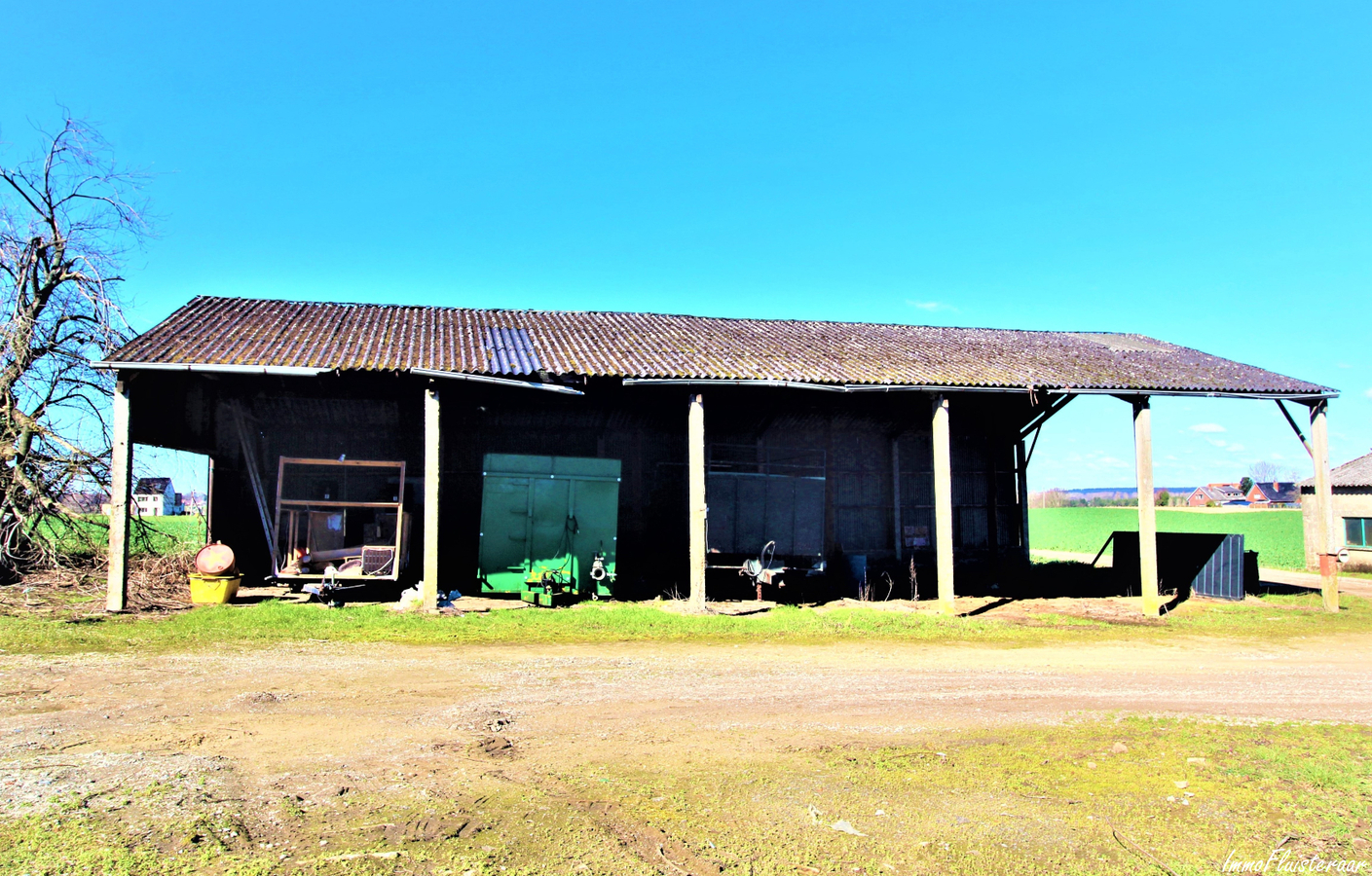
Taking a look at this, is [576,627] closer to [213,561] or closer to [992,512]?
[213,561]

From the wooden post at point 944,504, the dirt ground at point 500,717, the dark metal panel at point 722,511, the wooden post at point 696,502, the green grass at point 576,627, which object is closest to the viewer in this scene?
the dirt ground at point 500,717

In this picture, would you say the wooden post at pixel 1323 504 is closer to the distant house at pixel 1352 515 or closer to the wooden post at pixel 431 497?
the distant house at pixel 1352 515

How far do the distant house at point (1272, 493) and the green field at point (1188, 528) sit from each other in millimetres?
21504

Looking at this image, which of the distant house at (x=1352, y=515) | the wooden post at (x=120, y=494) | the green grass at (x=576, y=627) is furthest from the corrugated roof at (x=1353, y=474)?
the wooden post at (x=120, y=494)

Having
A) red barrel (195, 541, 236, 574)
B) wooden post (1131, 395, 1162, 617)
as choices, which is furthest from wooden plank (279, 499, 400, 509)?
wooden post (1131, 395, 1162, 617)

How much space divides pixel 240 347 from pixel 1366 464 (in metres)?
33.0

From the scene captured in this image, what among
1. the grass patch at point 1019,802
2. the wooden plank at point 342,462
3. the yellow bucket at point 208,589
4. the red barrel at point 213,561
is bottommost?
the grass patch at point 1019,802

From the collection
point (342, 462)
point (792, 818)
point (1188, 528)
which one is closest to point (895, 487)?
point (342, 462)

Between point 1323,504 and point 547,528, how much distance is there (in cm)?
1385

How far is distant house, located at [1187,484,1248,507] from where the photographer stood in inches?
3268

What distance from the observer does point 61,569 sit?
44.6 ft

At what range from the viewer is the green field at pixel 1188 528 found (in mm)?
32312

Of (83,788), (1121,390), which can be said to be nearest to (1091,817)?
(83,788)

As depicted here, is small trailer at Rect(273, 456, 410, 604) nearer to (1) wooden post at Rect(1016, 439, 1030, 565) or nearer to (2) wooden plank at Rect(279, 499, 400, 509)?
(2) wooden plank at Rect(279, 499, 400, 509)
